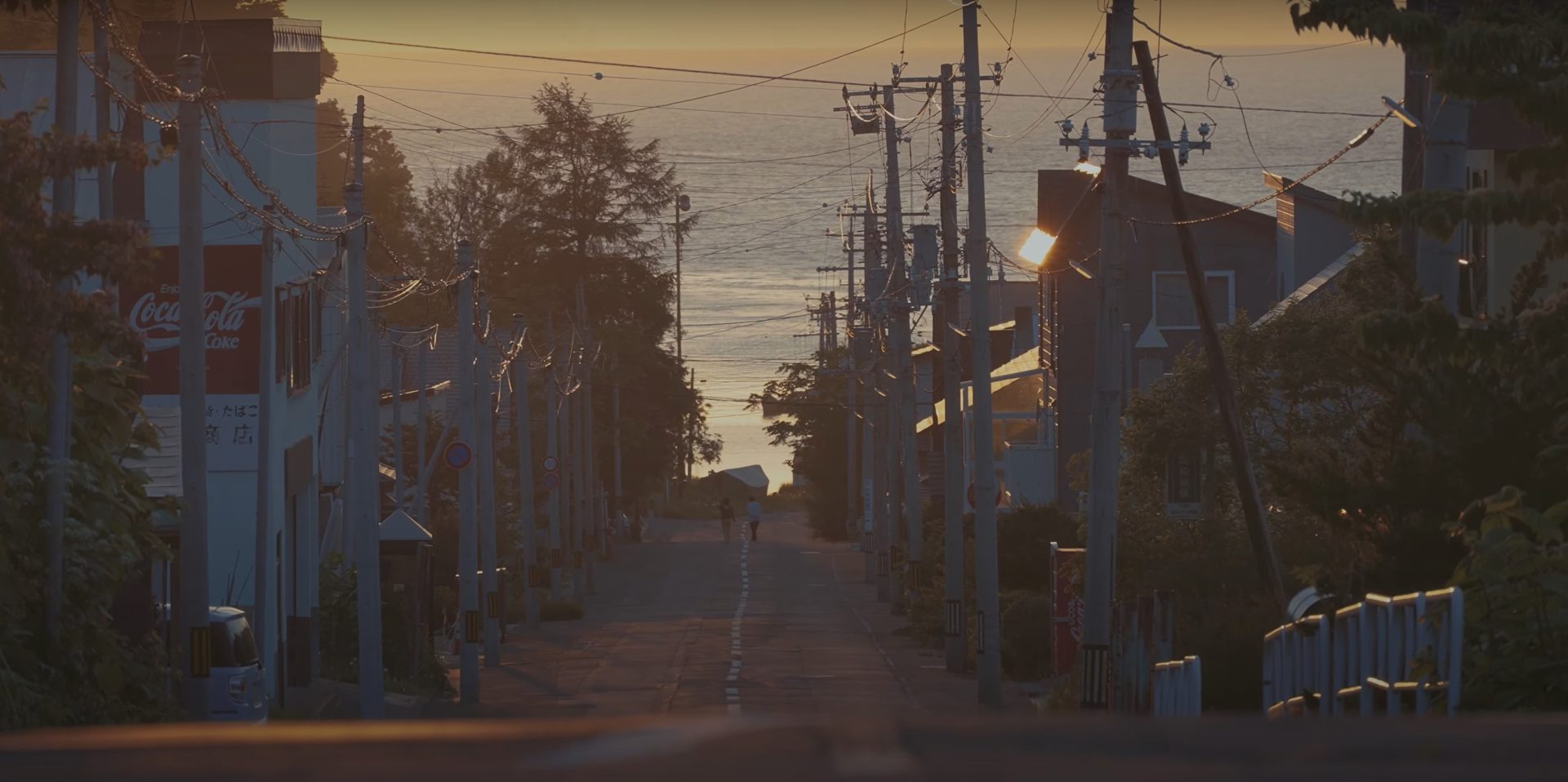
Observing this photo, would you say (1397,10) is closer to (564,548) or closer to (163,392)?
(163,392)

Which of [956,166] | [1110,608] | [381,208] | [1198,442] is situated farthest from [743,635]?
[381,208]

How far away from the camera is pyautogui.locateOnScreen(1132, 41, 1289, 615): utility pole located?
2261cm

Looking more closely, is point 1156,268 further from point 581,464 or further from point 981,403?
point 581,464

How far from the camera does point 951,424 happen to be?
33688 millimetres

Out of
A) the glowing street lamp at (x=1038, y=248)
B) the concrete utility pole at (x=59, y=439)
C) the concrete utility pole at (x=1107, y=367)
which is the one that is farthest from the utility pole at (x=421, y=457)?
the concrete utility pole at (x=59, y=439)

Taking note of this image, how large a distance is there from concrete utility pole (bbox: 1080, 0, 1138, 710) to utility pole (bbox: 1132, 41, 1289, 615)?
75 cm

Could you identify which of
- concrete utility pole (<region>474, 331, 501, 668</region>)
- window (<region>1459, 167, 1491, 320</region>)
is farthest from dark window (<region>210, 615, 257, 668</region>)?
concrete utility pole (<region>474, 331, 501, 668</region>)

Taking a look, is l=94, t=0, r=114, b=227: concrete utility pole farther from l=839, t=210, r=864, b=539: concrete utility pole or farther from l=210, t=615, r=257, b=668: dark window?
l=839, t=210, r=864, b=539: concrete utility pole

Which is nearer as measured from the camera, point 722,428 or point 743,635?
point 743,635

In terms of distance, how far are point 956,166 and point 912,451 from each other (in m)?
10.8

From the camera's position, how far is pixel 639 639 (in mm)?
39062

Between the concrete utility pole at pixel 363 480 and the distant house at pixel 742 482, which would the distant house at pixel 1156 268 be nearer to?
the concrete utility pole at pixel 363 480

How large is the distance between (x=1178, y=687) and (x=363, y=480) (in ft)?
38.7

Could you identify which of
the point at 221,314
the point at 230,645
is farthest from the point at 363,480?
the point at 221,314
